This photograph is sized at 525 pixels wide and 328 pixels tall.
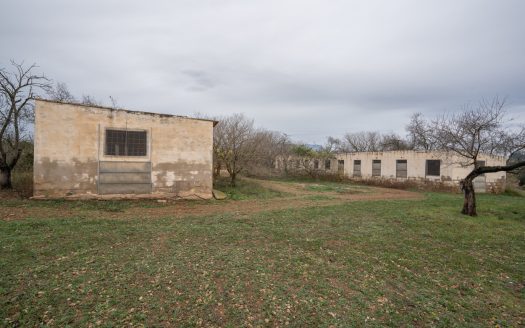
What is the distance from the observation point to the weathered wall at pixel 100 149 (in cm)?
849

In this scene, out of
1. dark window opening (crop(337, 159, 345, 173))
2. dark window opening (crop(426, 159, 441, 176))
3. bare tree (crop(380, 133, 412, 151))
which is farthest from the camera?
bare tree (crop(380, 133, 412, 151))

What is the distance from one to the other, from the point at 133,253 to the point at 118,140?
636 centimetres

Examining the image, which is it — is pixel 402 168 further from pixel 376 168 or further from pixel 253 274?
pixel 253 274

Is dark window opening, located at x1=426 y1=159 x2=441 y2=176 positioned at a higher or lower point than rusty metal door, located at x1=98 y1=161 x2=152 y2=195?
higher

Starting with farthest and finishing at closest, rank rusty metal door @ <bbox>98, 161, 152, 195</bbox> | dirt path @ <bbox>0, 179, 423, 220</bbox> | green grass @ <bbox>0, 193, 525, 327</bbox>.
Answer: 1. rusty metal door @ <bbox>98, 161, 152, 195</bbox>
2. dirt path @ <bbox>0, 179, 423, 220</bbox>
3. green grass @ <bbox>0, 193, 525, 327</bbox>

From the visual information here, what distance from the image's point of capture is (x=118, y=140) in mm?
9445

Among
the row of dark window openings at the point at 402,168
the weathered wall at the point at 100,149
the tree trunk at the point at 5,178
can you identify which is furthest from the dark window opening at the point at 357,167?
the tree trunk at the point at 5,178

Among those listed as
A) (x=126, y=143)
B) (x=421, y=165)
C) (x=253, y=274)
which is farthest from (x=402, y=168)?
(x=253, y=274)

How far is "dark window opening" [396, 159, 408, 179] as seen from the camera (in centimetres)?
1950

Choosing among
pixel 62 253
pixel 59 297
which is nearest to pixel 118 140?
pixel 62 253

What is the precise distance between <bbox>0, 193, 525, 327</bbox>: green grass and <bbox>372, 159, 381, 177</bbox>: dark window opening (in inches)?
590

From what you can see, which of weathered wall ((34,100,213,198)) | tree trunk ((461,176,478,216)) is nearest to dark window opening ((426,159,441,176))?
tree trunk ((461,176,478,216))

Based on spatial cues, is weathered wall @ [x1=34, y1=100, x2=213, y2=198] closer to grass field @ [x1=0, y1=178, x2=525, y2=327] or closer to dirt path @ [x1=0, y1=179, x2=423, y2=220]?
dirt path @ [x1=0, y1=179, x2=423, y2=220]

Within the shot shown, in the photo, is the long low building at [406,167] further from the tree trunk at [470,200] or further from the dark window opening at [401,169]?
the tree trunk at [470,200]
